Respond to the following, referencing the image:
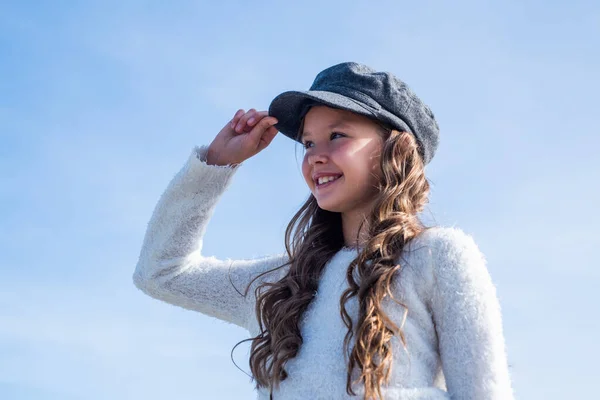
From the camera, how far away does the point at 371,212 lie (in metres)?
2.72

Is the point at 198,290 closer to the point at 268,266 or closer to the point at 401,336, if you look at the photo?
the point at 268,266

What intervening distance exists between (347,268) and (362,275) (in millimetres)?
129

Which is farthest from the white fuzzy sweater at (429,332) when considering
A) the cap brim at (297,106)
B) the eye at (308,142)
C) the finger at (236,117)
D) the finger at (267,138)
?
the finger at (236,117)

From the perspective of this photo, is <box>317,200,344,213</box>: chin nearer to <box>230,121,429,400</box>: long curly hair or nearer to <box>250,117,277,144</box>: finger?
<box>230,121,429,400</box>: long curly hair

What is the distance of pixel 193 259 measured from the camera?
129 inches

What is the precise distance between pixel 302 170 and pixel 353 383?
0.88 m

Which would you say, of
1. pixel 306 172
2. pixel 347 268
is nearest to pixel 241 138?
pixel 306 172

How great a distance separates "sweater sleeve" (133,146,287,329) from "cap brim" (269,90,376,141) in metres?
0.30

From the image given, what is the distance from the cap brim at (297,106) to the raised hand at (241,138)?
68 mm

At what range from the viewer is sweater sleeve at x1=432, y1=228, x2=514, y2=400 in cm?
232

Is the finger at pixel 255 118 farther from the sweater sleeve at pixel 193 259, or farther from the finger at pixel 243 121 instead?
the sweater sleeve at pixel 193 259

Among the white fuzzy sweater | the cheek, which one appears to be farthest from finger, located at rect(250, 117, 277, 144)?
the white fuzzy sweater

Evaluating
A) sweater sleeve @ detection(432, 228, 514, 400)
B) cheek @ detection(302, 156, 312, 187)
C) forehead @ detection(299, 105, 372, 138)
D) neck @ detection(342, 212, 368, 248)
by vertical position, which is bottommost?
sweater sleeve @ detection(432, 228, 514, 400)

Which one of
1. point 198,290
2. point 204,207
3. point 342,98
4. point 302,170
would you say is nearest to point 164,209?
point 204,207
